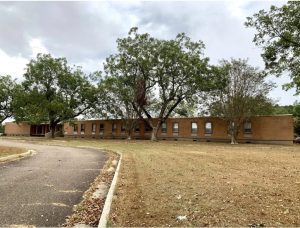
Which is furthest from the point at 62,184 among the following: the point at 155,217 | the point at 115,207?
the point at 155,217

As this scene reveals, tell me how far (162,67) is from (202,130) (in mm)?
13053

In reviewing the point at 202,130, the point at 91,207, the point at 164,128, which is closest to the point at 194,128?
the point at 202,130

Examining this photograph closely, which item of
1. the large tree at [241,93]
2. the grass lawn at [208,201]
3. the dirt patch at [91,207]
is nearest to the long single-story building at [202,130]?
the large tree at [241,93]

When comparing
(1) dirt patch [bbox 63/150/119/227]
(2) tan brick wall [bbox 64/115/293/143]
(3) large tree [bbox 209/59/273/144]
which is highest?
(3) large tree [bbox 209/59/273/144]

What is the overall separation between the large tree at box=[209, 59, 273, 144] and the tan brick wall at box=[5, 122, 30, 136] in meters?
54.4

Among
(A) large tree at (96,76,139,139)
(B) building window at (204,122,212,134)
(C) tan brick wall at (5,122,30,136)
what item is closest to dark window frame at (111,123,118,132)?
(A) large tree at (96,76,139,139)

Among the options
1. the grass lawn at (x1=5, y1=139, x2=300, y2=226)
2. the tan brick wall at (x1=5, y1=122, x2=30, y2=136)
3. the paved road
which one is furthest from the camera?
the tan brick wall at (x1=5, y1=122, x2=30, y2=136)

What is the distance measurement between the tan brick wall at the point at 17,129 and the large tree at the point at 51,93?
95.5 feet

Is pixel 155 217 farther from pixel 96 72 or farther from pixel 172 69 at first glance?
pixel 96 72

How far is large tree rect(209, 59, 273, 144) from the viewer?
1682 inches

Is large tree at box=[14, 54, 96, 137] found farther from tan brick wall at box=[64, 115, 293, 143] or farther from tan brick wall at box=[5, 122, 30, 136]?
tan brick wall at box=[5, 122, 30, 136]

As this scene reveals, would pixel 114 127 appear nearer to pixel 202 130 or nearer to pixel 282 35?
pixel 202 130

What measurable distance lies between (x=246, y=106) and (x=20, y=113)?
33495mm

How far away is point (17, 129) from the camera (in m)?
88.6
